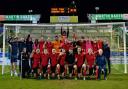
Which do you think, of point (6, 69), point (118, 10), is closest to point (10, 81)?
point (6, 69)

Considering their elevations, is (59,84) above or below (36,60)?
below

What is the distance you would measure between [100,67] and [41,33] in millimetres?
3920

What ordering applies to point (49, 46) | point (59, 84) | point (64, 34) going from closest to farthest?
point (59, 84)
point (49, 46)
point (64, 34)

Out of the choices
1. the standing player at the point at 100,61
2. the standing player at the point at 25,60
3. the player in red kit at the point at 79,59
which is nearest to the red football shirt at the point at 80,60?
the player in red kit at the point at 79,59

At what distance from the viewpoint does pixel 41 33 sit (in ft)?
60.1

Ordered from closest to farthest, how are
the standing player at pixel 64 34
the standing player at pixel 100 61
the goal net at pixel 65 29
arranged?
the standing player at pixel 100 61 → the standing player at pixel 64 34 → the goal net at pixel 65 29

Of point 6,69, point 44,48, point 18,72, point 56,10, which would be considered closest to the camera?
point 44,48

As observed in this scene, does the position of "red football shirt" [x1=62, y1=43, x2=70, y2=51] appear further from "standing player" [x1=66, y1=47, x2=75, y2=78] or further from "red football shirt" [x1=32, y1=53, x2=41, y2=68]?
"red football shirt" [x1=32, y1=53, x2=41, y2=68]

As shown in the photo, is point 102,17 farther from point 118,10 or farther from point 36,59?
point 36,59

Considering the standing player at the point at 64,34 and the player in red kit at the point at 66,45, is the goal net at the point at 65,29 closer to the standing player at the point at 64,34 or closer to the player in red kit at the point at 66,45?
the standing player at the point at 64,34

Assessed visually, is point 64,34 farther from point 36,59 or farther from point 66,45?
point 36,59

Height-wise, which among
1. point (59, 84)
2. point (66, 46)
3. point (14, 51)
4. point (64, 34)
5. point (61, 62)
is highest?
A: point (64, 34)

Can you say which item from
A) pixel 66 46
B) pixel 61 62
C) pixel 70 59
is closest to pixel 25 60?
pixel 61 62

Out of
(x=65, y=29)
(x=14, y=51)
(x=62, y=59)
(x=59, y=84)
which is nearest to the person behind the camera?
(x=59, y=84)
